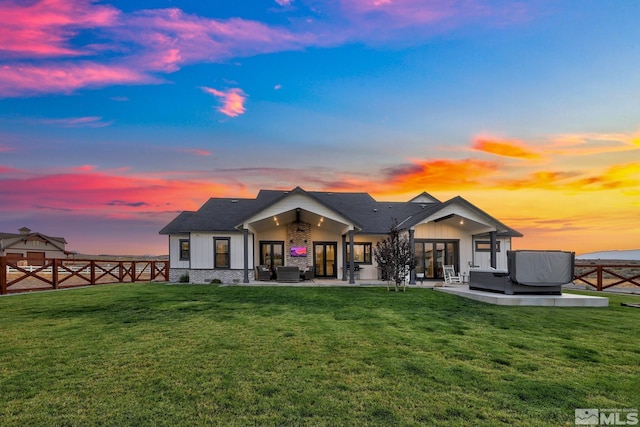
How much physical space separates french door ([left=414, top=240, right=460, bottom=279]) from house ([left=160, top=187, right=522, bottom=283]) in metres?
0.01

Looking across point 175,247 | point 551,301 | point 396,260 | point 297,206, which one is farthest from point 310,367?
point 175,247

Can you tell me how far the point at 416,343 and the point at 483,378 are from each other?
1864 mm

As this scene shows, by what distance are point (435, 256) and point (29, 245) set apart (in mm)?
51764

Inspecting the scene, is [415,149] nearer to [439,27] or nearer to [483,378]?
[439,27]

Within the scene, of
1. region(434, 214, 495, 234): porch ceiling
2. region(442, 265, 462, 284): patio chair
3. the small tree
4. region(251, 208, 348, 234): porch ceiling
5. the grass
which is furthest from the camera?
region(251, 208, 348, 234): porch ceiling

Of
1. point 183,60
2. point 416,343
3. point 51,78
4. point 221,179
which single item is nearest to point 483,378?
point 416,343

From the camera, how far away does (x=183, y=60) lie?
578 inches

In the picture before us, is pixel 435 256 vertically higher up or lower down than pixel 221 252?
lower down

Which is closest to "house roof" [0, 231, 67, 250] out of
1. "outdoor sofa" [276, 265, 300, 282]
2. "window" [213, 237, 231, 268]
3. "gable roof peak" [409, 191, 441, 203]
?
Result: "window" [213, 237, 231, 268]

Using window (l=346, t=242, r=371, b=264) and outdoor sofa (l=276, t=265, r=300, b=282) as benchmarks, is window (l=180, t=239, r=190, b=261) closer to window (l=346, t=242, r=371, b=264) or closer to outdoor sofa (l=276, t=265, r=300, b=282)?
outdoor sofa (l=276, t=265, r=300, b=282)

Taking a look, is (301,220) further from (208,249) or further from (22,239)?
(22,239)

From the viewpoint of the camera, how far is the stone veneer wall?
21125mm

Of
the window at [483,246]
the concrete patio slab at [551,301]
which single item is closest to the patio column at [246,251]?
the concrete patio slab at [551,301]

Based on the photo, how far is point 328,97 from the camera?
16734mm
